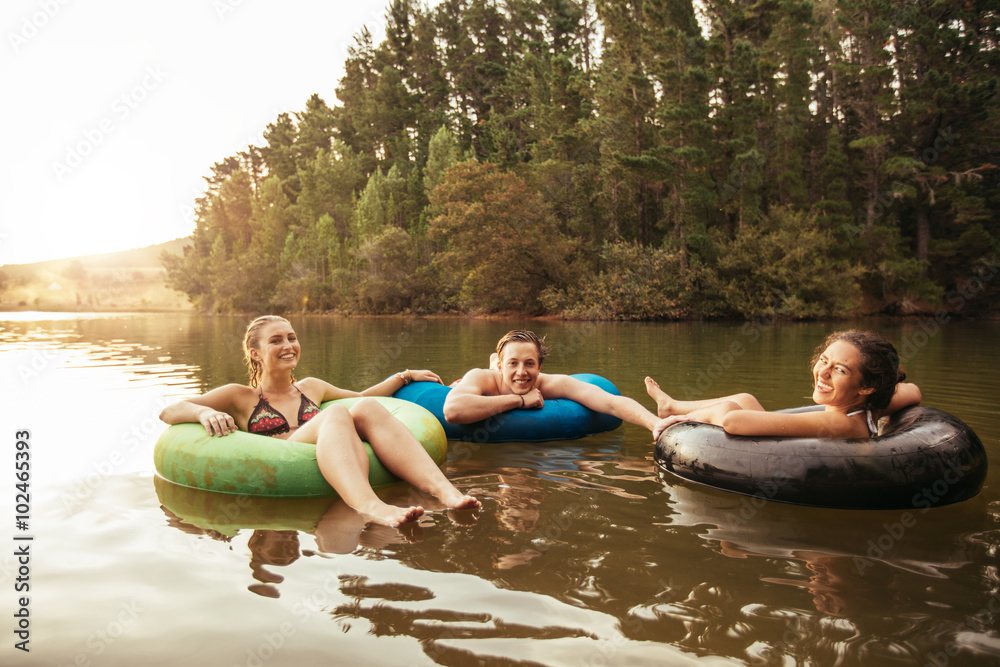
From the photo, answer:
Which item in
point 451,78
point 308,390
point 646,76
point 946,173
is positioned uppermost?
point 451,78

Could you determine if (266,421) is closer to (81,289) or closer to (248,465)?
(248,465)

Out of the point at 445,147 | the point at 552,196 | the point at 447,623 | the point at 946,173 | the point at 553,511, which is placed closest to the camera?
the point at 447,623

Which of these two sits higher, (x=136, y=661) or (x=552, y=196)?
(x=552, y=196)

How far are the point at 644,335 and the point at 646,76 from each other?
15.6m

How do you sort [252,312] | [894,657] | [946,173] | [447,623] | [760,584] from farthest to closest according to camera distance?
[252,312] → [946,173] → [760,584] → [447,623] → [894,657]

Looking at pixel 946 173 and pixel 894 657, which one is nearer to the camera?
pixel 894 657

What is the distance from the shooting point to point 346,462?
371cm

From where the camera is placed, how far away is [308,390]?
476cm

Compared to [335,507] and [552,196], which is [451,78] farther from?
[335,507]

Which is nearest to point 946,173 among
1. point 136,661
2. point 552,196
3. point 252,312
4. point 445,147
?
point 552,196

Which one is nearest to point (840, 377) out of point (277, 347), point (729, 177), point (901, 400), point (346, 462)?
point (901, 400)

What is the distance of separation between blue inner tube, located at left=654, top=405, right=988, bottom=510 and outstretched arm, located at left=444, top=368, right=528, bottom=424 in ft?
6.09

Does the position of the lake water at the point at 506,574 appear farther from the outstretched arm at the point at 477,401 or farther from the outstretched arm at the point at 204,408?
the outstretched arm at the point at 204,408

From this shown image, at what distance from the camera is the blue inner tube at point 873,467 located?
3.55 metres
